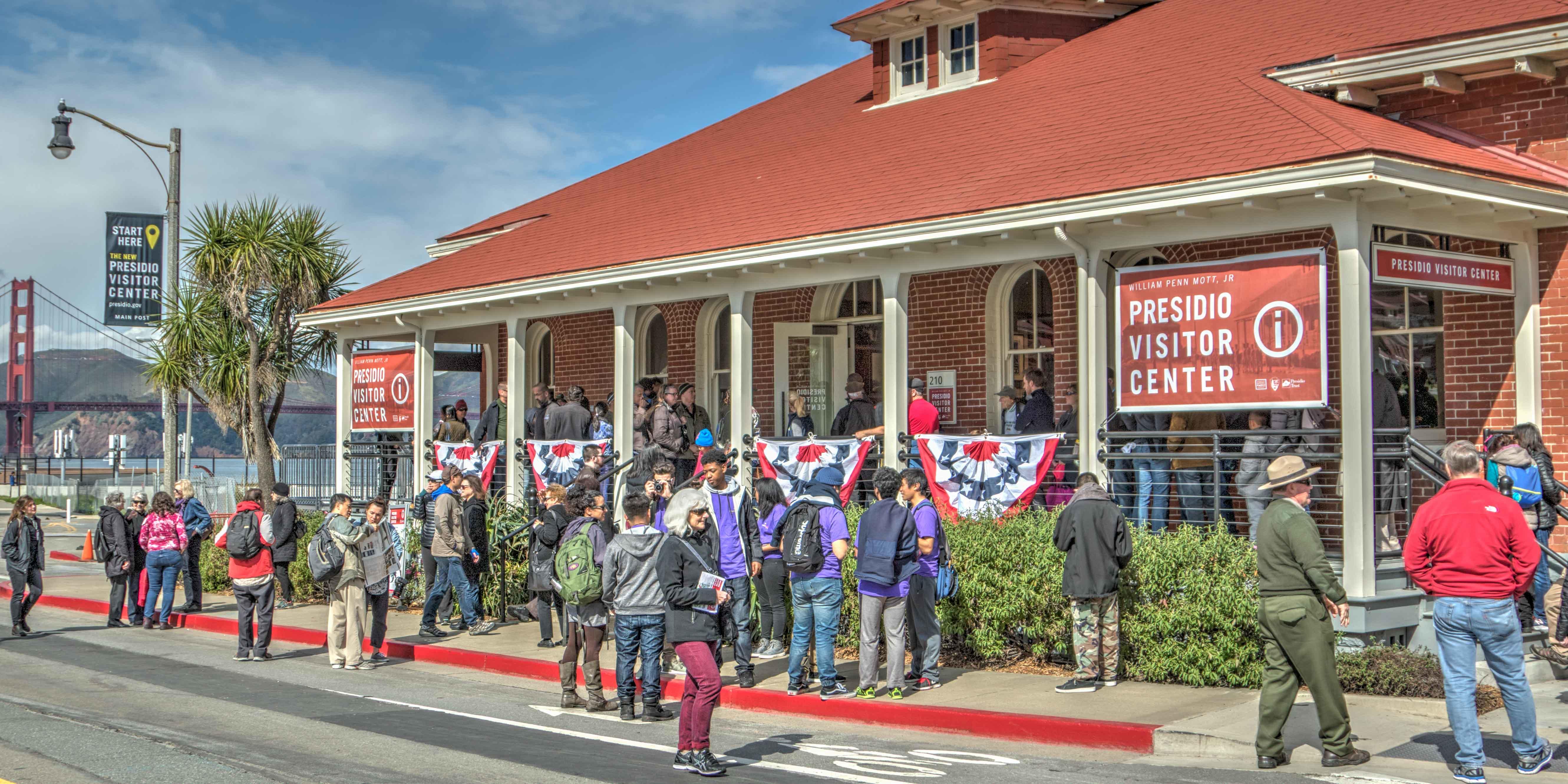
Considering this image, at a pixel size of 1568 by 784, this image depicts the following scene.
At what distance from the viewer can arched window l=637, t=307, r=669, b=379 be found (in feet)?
68.9

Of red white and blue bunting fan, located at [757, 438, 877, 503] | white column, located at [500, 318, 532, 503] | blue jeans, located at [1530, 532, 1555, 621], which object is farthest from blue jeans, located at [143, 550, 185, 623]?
blue jeans, located at [1530, 532, 1555, 621]

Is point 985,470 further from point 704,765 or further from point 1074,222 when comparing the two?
point 704,765

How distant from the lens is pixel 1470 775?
690 cm

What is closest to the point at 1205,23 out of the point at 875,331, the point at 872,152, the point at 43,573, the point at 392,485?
the point at 872,152

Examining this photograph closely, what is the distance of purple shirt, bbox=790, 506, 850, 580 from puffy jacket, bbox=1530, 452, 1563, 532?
5.16m

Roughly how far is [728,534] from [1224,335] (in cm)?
419

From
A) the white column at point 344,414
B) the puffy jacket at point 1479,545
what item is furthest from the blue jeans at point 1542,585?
the white column at point 344,414

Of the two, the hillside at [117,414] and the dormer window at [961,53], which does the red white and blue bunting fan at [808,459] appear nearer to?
the dormer window at [961,53]

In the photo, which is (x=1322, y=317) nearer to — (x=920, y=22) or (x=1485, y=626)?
(x=1485, y=626)

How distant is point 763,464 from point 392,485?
26.7 feet

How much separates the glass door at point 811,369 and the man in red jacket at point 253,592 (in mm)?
7198

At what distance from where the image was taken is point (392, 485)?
20000 millimetres

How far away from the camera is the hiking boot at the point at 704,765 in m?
7.56

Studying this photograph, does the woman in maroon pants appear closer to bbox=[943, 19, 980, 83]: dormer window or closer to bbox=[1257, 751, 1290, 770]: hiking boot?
bbox=[1257, 751, 1290, 770]: hiking boot
